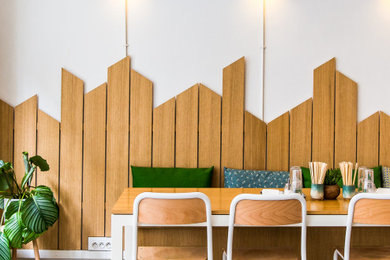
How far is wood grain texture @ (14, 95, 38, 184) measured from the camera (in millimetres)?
3729

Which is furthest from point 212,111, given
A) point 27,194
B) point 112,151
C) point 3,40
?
point 3,40

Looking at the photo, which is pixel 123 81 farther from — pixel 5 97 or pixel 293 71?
pixel 293 71

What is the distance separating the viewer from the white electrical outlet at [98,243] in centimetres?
374

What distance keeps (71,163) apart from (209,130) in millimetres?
1446

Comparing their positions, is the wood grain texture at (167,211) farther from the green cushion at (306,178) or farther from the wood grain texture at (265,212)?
the green cushion at (306,178)

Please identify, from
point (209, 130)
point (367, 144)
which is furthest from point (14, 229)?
point (367, 144)

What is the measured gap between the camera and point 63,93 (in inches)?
148

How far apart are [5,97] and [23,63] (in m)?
0.39

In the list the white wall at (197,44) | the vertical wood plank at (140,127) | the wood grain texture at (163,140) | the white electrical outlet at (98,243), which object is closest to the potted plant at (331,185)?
the white wall at (197,44)

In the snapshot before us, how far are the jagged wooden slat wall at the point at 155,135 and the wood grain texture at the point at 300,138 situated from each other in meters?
0.01

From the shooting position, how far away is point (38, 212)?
9.86 ft

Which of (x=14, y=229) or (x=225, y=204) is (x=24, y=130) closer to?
(x=14, y=229)

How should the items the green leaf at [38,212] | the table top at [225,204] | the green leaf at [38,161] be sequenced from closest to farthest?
the table top at [225,204] → the green leaf at [38,212] → the green leaf at [38,161]

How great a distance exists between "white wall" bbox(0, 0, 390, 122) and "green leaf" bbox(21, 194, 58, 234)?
41.7 inches
